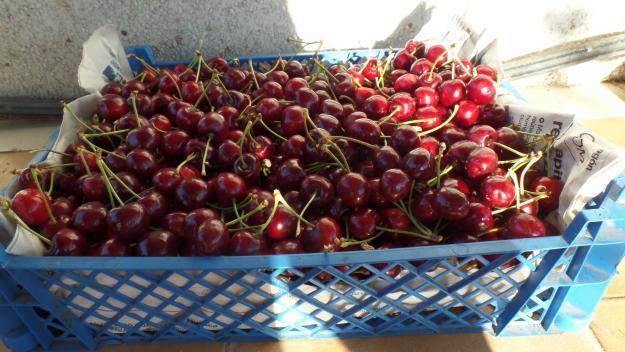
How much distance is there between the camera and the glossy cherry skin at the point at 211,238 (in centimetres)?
64

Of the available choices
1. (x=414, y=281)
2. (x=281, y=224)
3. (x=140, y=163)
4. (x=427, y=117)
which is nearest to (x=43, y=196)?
(x=140, y=163)

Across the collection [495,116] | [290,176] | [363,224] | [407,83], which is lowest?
[363,224]

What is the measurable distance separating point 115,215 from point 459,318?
633 mm

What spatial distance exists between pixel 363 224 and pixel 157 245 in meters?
0.35

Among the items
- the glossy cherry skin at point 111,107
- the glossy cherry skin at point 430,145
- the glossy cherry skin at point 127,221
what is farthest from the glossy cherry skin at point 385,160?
the glossy cherry skin at point 111,107

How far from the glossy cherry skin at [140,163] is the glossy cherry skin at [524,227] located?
690 mm

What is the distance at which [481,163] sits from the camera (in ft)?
2.60

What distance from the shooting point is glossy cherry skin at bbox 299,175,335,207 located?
2.50 ft

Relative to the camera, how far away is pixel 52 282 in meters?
0.67

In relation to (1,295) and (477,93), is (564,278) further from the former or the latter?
(1,295)

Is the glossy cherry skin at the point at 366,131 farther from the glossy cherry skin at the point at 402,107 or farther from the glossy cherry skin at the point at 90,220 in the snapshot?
the glossy cherry skin at the point at 90,220

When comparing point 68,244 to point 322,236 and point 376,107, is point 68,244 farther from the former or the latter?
point 376,107

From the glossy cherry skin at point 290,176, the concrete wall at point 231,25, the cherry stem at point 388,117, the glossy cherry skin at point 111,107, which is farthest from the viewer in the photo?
the concrete wall at point 231,25

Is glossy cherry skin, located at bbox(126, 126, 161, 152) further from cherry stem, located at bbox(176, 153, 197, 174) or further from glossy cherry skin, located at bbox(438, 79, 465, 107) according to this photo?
glossy cherry skin, located at bbox(438, 79, 465, 107)
